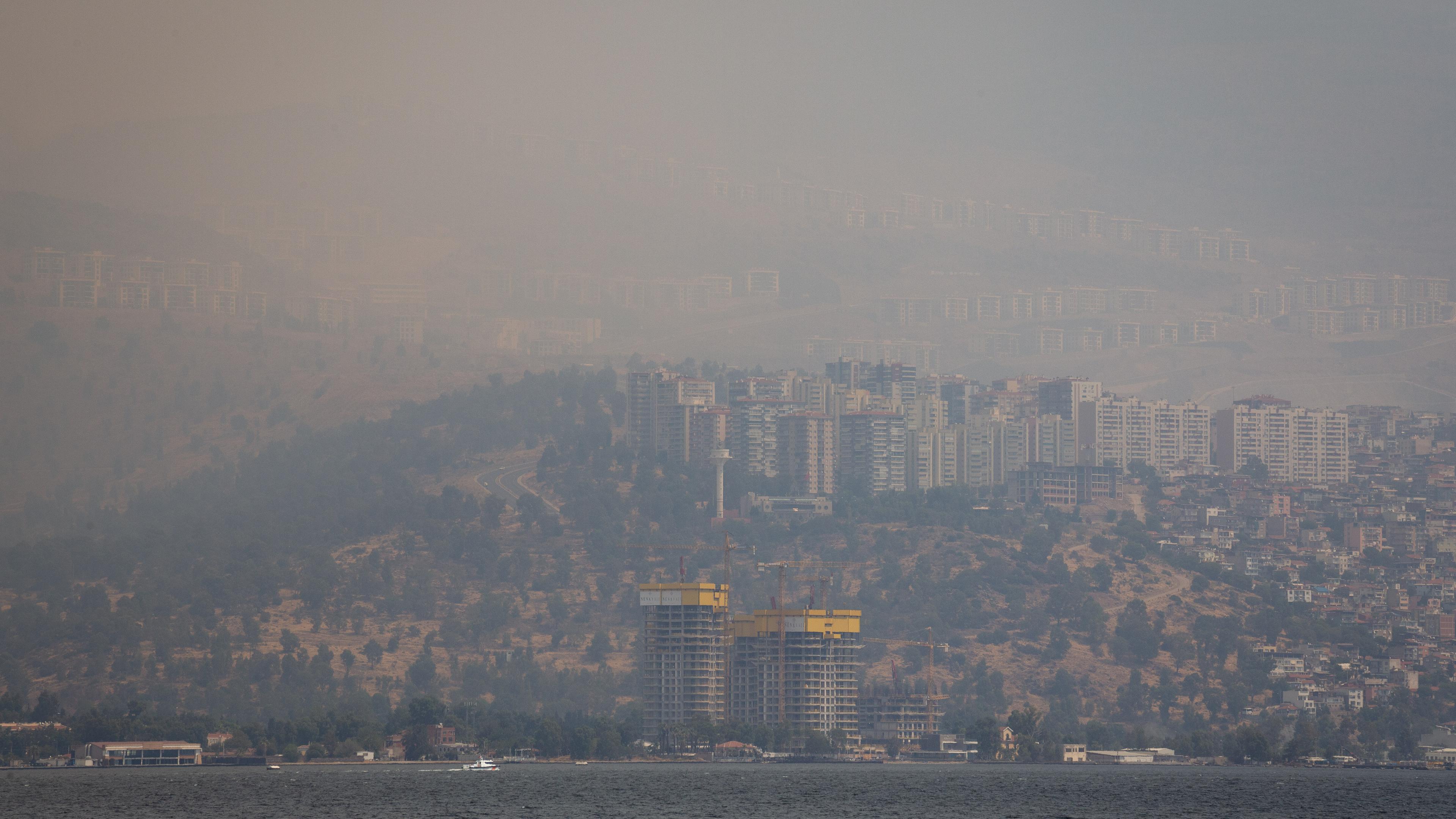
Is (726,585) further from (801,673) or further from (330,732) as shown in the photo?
(330,732)

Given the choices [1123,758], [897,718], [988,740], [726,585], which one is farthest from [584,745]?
[1123,758]

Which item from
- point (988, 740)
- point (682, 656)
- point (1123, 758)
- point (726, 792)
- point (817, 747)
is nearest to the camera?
point (726, 792)

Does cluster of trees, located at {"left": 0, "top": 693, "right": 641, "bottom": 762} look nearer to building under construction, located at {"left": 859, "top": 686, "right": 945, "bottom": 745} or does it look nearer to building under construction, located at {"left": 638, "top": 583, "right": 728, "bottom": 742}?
building under construction, located at {"left": 638, "top": 583, "right": 728, "bottom": 742}

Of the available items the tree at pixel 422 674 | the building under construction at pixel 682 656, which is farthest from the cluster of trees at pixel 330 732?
the tree at pixel 422 674

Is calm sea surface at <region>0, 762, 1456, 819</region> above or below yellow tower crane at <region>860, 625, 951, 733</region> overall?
below

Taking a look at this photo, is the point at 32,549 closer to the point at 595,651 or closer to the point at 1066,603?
the point at 595,651

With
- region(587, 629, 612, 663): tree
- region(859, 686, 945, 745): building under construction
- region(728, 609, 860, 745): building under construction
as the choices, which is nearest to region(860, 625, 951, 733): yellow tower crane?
region(859, 686, 945, 745): building under construction

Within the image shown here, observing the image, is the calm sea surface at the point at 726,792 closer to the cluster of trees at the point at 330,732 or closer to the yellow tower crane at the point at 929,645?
the cluster of trees at the point at 330,732
